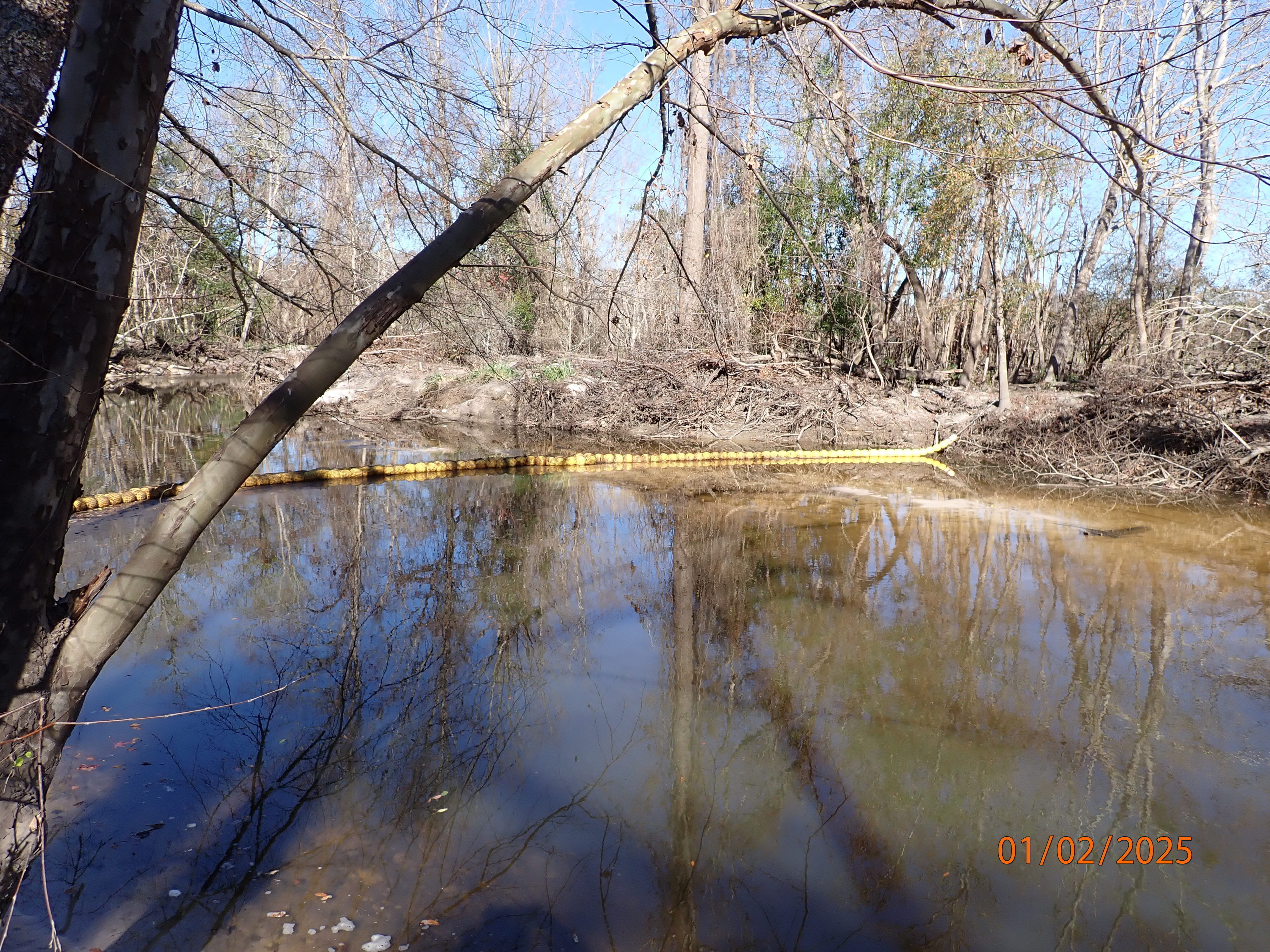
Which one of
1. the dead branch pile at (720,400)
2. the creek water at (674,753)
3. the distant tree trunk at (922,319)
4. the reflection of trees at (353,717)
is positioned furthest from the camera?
the distant tree trunk at (922,319)

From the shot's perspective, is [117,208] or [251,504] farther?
[251,504]

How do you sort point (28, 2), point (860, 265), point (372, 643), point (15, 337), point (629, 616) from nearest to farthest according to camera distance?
point (15, 337), point (28, 2), point (372, 643), point (629, 616), point (860, 265)

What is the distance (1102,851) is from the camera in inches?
101

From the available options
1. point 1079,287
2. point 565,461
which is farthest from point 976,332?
point 565,461

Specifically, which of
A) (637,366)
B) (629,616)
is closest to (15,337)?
(629,616)

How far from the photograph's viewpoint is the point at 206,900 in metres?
2.33

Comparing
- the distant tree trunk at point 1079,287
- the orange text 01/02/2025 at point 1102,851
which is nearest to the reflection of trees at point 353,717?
the orange text 01/02/2025 at point 1102,851

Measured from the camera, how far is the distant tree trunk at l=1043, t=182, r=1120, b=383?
565 inches

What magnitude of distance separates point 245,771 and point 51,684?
1.58m

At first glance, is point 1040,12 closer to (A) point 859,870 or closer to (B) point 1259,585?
(A) point 859,870

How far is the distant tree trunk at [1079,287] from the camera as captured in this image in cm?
1434

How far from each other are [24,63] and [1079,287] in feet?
52.0

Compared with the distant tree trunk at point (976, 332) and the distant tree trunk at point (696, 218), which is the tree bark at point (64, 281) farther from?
the distant tree trunk at point (976, 332)

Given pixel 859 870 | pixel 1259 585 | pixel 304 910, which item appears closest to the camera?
pixel 304 910
